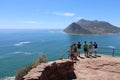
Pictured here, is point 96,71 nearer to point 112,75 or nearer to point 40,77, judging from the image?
point 112,75

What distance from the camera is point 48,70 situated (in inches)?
556

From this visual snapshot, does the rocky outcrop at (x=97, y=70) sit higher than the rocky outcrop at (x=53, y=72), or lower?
lower

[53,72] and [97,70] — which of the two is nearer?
[53,72]

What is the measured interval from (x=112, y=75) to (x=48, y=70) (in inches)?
259

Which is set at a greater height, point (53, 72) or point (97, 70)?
point (53, 72)

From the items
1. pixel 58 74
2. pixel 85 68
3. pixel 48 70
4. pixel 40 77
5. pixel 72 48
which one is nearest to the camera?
pixel 40 77

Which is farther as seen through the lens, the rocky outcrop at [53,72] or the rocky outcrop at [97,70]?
the rocky outcrop at [97,70]

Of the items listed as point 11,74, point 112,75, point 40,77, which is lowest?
point 11,74

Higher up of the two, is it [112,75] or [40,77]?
[40,77]

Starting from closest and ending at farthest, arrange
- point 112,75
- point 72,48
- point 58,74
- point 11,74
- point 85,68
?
point 58,74 < point 112,75 < point 85,68 < point 72,48 < point 11,74

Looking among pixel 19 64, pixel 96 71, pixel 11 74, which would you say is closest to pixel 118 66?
pixel 96 71

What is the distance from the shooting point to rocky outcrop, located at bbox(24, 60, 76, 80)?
1220 cm

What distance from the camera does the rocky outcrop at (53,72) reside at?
12195 mm

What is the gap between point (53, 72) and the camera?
14.9 metres
